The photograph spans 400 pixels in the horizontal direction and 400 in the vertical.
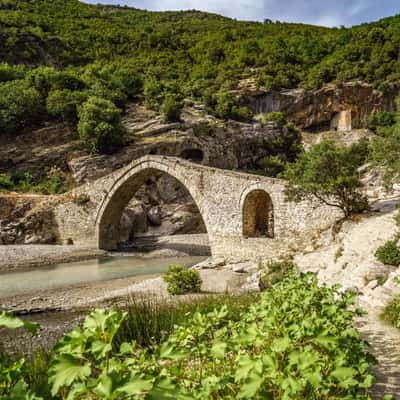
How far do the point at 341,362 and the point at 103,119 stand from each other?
28.2 m

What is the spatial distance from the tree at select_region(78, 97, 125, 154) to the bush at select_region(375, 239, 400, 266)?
22.5m

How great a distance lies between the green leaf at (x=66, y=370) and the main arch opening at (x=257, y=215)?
13587mm

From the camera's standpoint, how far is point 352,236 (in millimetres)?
11008

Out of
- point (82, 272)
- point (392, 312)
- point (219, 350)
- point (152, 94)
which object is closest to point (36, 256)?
point (82, 272)

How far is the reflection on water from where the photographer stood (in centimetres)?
1318

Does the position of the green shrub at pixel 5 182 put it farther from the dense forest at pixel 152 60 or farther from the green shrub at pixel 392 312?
the green shrub at pixel 392 312

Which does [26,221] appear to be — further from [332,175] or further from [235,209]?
[332,175]

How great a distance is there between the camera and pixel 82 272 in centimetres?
1597

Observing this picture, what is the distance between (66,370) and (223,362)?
1486mm

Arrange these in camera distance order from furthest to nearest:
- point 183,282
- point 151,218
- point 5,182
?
1. point 151,218
2. point 5,182
3. point 183,282

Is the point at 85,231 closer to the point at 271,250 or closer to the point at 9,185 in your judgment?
the point at 9,185

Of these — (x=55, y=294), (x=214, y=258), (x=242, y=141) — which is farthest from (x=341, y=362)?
(x=242, y=141)

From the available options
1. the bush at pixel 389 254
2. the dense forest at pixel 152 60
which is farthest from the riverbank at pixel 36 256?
the bush at pixel 389 254

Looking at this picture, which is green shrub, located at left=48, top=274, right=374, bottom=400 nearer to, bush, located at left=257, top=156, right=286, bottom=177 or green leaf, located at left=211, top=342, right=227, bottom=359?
green leaf, located at left=211, top=342, right=227, bottom=359
